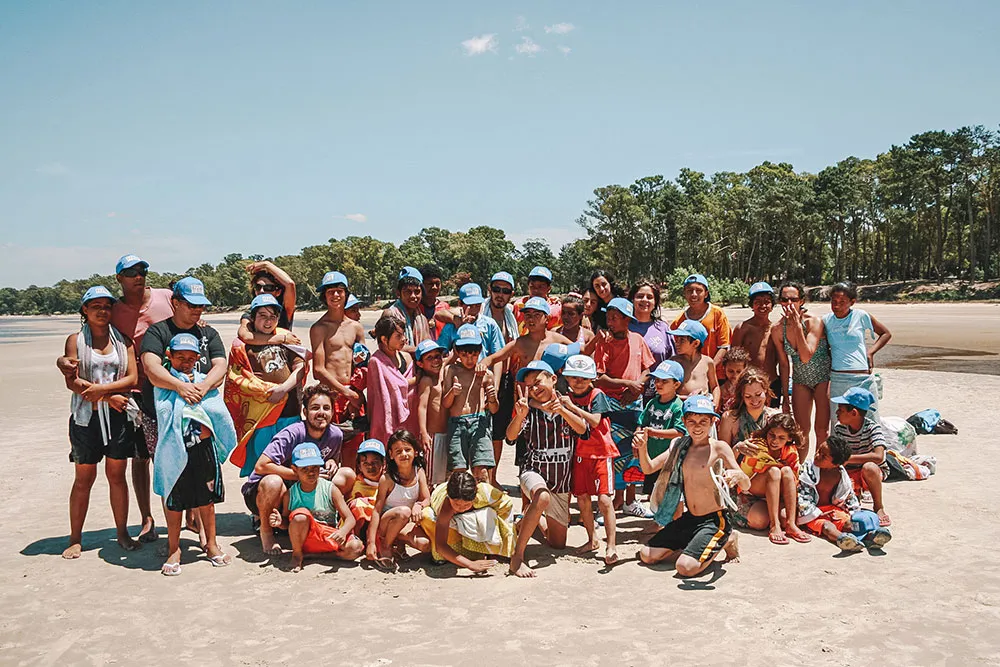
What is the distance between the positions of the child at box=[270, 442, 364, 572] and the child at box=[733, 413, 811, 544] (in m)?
3.18

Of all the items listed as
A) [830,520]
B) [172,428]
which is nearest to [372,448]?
[172,428]

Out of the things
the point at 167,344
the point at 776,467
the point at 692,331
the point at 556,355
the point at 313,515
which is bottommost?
the point at 313,515

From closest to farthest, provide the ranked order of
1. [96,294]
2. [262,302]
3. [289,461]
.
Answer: [96,294]
[289,461]
[262,302]

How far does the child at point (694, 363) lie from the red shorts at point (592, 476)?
1.13 m

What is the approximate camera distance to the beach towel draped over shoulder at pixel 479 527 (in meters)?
5.00

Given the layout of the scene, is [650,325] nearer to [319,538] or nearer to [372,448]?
[372,448]

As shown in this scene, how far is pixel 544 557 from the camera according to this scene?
5.18 metres

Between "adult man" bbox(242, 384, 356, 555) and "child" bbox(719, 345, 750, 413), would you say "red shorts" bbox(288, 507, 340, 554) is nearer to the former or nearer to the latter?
"adult man" bbox(242, 384, 356, 555)

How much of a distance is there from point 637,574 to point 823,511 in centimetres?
192

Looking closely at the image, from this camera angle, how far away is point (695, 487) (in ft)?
16.4

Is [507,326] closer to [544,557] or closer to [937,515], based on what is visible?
[544,557]

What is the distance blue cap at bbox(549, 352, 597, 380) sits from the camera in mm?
5246

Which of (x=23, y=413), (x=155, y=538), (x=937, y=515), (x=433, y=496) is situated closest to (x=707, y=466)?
(x=433, y=496)

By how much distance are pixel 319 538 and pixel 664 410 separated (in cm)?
295
